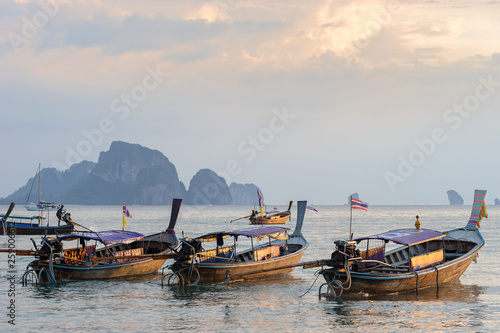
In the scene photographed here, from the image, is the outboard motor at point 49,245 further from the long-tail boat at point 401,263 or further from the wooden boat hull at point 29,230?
the wooden boat hull at point 29,230

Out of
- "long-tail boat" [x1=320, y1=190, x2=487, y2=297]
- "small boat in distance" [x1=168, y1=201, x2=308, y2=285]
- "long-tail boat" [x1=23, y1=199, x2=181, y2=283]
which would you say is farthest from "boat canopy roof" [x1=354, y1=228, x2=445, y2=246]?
"long-tail boat" [x1=23, y1=199, x2=181, y2=283]

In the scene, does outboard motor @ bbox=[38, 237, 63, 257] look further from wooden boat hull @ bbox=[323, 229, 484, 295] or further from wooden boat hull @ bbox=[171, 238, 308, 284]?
wooden boat hull @ bbox=[323, 229, 484, 295]

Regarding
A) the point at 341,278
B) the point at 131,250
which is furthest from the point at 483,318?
the point at 131,250

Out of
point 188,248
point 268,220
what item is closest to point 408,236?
point 188,248

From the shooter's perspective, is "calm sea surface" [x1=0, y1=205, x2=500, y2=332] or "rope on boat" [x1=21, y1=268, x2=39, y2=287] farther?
"rope on boat" [x1=21, y1=268, x2=39, y2=287]

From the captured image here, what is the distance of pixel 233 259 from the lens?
31156 millimetres

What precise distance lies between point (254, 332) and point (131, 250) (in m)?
16.7

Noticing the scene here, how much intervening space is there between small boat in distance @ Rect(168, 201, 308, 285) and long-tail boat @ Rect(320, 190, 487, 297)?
232 centimetres

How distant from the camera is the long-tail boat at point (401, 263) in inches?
1030

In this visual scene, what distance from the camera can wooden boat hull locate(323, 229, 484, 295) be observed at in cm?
2622

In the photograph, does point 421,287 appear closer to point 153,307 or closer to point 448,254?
point 448,254

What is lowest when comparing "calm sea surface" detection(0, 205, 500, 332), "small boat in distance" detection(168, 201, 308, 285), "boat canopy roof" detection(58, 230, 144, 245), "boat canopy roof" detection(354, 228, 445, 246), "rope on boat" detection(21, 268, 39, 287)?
"calm sea surface" detection(0, 205, 500, 332)

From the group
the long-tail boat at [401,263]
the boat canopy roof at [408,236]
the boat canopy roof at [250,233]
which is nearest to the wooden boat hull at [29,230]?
the boat canopy roof at [250,233]

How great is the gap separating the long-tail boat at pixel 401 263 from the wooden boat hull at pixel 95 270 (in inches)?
444
